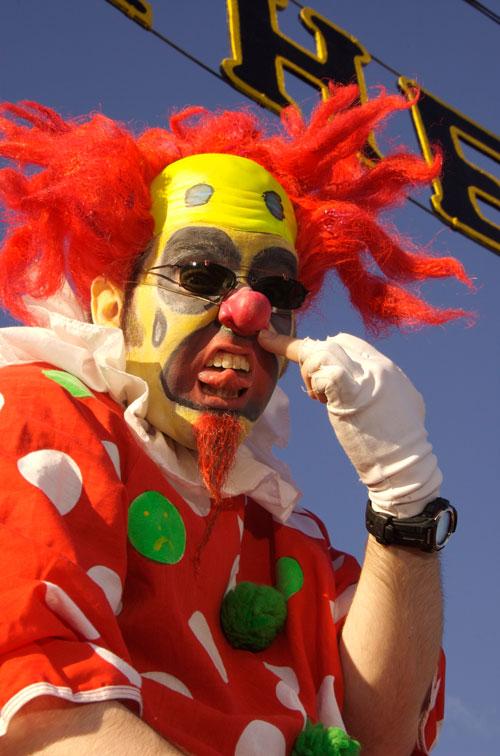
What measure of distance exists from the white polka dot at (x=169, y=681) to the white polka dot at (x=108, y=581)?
9.3 inches

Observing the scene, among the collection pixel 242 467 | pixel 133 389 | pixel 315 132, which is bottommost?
pixel 242 467

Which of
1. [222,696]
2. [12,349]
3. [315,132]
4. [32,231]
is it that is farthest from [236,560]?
[315,132]

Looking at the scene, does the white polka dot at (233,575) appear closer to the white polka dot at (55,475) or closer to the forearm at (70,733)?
the white polka dot at (55,475)

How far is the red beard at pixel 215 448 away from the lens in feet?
8.48

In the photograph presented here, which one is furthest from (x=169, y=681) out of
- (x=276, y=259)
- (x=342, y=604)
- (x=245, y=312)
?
(x=276, y=259)

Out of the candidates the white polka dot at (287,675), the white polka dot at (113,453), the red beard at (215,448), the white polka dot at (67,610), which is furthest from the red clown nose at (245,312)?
the white polka dot at (67,610)

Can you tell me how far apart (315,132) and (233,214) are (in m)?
0.60

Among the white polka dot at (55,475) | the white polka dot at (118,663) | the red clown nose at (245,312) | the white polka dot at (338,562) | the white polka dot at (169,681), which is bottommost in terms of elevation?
the white polka dot at (169,681)

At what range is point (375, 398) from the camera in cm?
235

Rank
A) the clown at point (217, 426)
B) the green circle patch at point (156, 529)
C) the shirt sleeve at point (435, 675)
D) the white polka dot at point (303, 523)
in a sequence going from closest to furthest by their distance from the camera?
the clown at point (217, 426) → the green circle patch at point (156, 529) → the shirt sleeve at point (435, 675) → the white polka dot at point (303, 523)

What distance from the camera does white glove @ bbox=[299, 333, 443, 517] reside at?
92.0 inches

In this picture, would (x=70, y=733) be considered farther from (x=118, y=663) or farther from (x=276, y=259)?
(x=276, y=259)

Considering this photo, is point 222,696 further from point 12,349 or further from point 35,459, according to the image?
point 12,349

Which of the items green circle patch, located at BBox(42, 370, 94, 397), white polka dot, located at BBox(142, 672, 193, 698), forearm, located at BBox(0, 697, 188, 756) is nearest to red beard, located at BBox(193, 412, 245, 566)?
green circle patch, located at BBox(42, 370, 94, 397)
